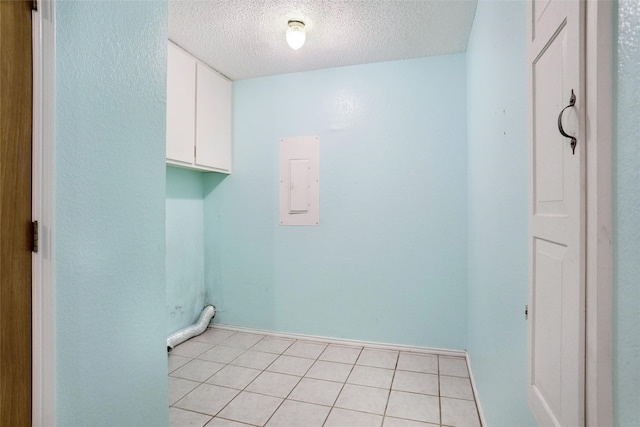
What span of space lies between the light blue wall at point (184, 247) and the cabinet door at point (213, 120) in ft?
1.18

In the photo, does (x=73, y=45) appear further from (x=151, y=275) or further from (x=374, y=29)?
(x=374, y=29)

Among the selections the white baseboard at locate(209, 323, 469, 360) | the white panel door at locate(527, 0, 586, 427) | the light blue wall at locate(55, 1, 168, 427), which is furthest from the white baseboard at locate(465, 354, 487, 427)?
the light blue wall at locate(55, 1, 168, 427)

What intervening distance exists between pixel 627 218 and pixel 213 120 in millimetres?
2996

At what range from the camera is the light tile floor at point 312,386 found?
71.5 inches

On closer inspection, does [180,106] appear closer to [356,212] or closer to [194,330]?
[356,212]

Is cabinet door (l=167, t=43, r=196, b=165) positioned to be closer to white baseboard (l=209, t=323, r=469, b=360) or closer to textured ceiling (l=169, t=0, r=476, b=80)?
textured ceiling (l=169, t=0, r=476, b=80)

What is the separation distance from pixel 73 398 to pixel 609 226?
159 cm

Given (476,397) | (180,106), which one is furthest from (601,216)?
(180,106)

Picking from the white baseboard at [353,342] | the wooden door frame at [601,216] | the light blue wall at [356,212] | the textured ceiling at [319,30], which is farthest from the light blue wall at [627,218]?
the white baseboard at [353,342]

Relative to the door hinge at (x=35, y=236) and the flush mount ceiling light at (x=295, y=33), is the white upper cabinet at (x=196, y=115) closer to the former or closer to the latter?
the flush mount ceiling light at (x=295, y=33)

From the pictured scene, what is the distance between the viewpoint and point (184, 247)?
3.05 meters

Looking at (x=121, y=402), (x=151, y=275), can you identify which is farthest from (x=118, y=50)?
(x=121, y=402)

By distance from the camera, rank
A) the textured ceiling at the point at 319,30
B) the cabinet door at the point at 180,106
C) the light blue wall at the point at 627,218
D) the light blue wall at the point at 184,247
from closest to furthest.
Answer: the light blue wall at the point at 627,218 < the textured ceiling at the point at 319,30 < the cabinet door at the point at 180,106 < the light blue wall at the point at 184,247

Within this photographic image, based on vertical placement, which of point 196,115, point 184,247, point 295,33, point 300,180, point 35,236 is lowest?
point 184,247
